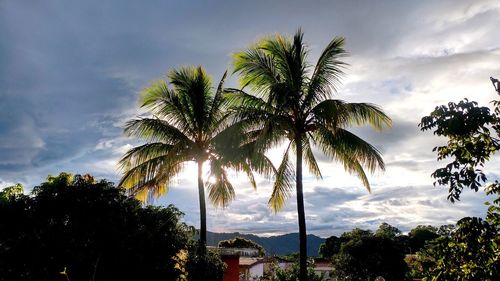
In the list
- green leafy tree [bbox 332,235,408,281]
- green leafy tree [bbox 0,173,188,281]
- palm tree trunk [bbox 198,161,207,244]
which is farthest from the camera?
green leafy tree [bbox 332,235,408,281]

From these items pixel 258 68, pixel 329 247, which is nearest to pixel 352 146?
pixel 258 68

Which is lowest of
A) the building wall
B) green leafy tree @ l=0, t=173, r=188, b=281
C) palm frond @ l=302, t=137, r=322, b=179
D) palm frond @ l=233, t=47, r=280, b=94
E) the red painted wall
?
the building wall

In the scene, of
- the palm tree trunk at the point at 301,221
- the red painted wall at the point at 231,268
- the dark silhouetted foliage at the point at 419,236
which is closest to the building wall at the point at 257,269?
the red painted wall at the point at 231,268

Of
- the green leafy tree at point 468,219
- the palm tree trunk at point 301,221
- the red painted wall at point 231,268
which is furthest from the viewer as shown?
the red painted wall at point 231,268

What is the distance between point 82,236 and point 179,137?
577cm

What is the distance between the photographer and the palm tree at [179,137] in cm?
1919

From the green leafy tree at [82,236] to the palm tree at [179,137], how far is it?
2202mm

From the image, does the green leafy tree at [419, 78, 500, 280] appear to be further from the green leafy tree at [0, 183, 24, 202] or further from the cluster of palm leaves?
the green leafy tree at [0, 183, 24, 202]

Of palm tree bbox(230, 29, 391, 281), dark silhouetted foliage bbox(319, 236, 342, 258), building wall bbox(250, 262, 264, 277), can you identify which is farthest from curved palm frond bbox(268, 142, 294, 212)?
dark silhouetted foliage bbox(319, 236, 342, 258)

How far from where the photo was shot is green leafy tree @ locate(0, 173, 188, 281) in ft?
49.5

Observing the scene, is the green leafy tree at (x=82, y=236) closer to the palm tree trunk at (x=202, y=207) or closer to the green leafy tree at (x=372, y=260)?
the palm tree trunk at (x=202, y=207)

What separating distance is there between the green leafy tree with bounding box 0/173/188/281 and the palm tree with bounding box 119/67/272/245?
2.20 metres

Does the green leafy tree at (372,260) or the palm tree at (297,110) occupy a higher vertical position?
the palm tree at (297,110)

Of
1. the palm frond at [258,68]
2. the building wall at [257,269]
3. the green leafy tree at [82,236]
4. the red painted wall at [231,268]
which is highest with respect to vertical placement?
the palm frond at [258,68]
